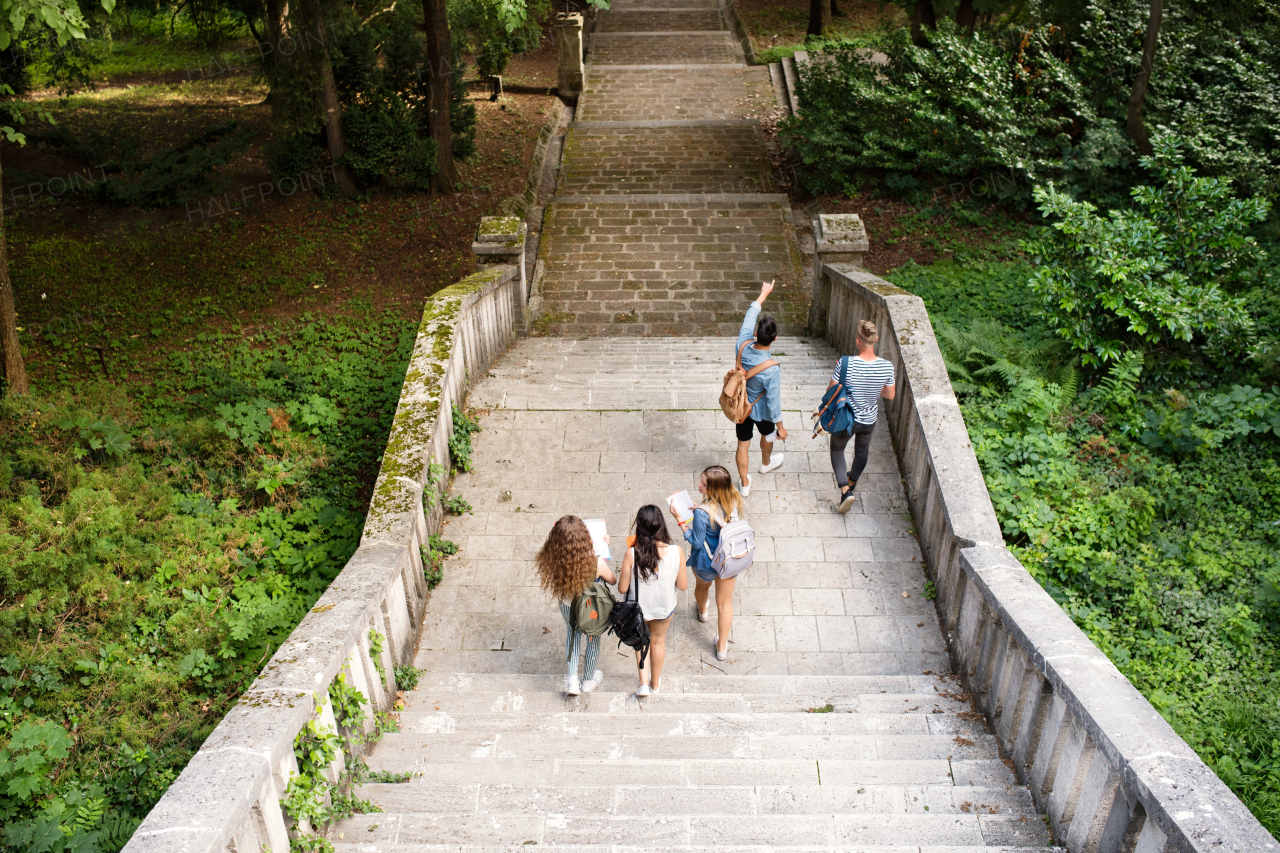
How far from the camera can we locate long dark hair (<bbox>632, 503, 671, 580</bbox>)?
475cm

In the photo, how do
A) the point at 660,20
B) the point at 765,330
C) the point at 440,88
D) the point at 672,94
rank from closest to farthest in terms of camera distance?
the point at 765,330 → the point at 440,88 → the point at 672,94 → the point at 660,20

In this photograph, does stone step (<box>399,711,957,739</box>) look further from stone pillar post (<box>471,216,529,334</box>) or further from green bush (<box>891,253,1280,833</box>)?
stone pillar post (<box>471,216,529,334</box>)

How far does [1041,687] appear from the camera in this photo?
13.4 feet

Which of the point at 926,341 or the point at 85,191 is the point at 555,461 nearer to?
the point at 926,341

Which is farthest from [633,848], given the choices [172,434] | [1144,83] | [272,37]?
[272,37]

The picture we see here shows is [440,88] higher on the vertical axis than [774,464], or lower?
higher

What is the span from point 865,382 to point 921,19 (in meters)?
11.8

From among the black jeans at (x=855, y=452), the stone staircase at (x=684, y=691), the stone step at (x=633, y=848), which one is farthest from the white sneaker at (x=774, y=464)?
the stone step at (x=633, y=848)

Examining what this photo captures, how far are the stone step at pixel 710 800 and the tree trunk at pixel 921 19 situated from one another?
13810 mm

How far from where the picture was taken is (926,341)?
6.88 m

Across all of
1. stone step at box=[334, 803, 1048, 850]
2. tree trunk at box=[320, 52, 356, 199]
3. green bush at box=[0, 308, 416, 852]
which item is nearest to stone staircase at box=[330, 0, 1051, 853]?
stone step at box=[334, 803, 1048, 850]

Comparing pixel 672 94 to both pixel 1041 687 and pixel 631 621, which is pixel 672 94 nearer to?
pixel 631 621

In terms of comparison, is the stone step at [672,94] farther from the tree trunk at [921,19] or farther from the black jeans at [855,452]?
the black jeans at [855,452]

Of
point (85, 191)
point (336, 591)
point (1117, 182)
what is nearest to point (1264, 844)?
point (336, 591)
